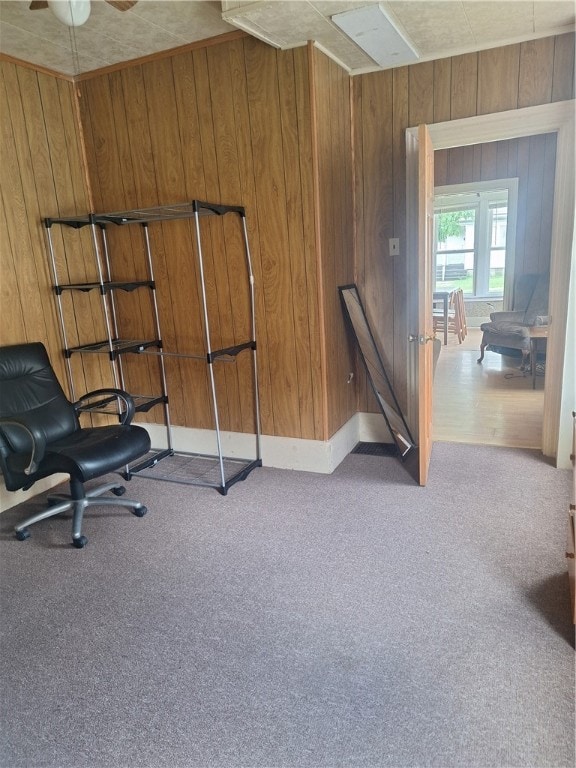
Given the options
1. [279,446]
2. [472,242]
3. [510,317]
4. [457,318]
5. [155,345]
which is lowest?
[279,446]

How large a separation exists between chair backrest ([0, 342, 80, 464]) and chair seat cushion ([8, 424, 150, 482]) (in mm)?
120

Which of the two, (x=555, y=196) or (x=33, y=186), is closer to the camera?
(x=555, y=196)

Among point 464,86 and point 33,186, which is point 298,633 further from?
point 464,86

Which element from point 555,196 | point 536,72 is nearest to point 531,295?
point 555,196

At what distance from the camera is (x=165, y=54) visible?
3236 mm

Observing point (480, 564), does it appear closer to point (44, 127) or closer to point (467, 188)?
point (44, 127)

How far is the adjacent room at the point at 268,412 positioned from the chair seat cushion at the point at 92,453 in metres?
0.02

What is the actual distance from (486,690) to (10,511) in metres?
2.68

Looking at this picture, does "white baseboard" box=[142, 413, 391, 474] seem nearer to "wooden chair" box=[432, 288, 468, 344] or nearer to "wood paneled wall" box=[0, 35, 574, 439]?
"wood paneled wall" box=[0, 35, 574, 439]

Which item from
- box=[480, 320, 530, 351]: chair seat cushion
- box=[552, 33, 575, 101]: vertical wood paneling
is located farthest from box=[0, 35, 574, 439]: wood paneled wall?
box=[480, 320, 530, 351]: chair seat cushion

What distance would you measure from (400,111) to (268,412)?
2112 millimetres

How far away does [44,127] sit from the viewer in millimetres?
3350

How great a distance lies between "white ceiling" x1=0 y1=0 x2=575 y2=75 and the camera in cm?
255

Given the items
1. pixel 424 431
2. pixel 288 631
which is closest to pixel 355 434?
pixel 424 431
